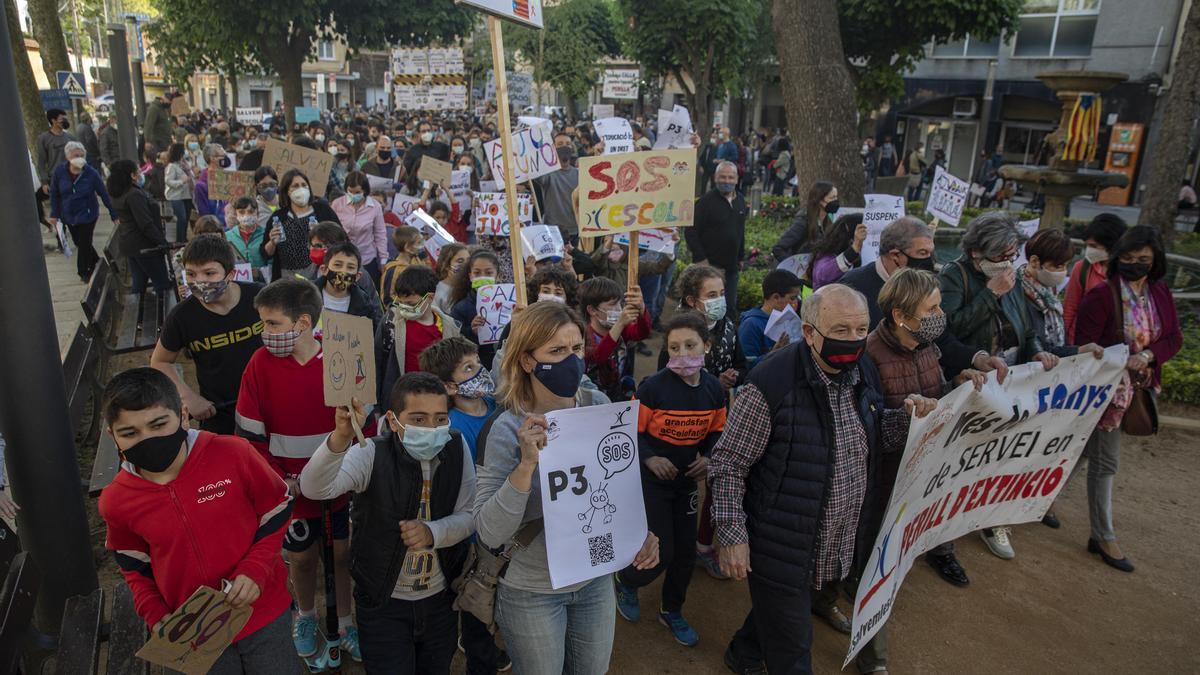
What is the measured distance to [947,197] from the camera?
789 centimetres

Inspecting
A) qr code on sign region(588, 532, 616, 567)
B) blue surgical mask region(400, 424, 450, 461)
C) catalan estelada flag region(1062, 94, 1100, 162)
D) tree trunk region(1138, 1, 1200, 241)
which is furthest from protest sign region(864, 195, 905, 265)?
catalan estelada flag region(1062, 94, 1100, 162)

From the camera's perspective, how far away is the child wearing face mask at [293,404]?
357 centimetres

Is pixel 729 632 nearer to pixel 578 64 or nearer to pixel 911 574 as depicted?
pixel 911 574

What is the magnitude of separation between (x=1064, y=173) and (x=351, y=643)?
39.9ft

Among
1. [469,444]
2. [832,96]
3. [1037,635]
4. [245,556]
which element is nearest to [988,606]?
[1037,635]

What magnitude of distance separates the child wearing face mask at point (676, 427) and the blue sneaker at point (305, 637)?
1.60 meters

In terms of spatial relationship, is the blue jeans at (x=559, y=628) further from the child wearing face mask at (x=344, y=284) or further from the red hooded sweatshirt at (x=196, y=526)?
the child wearing face mask at (x=344, y=284)

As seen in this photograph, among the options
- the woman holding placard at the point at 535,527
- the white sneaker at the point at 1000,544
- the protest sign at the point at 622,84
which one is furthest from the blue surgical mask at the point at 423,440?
the protest sign at the point at 622,84

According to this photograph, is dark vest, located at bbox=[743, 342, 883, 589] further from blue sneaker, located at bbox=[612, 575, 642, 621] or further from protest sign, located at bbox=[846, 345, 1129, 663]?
blue sneaker, located at bbox=[612, 575, 642, 621]

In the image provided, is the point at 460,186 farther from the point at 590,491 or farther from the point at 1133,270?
the point at 590,491

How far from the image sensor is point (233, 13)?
18312mm

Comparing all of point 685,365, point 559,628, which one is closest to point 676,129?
point 685,365

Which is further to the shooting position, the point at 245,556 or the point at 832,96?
the point at 832,96

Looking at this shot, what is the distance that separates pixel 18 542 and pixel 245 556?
5.71ft
